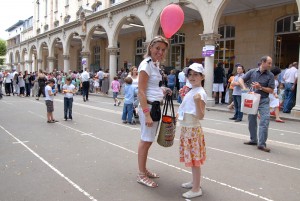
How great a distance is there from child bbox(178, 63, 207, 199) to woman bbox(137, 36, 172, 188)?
430 mm

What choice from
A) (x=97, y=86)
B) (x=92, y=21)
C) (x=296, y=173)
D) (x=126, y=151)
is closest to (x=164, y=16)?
(x=126, y=151)

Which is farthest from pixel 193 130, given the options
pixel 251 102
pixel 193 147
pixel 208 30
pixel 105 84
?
pixel 105 84

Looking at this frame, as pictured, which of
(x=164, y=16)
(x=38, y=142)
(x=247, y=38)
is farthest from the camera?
(x=247, y=38)

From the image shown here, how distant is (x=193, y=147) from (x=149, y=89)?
967mm

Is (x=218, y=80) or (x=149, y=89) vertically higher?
(x=218, y=80)

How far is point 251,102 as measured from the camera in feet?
20.3

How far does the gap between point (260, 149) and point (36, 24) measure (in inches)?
1662

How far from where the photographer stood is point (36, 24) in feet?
139

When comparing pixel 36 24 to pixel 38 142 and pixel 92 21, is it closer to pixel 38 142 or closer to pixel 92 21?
pixel 92 21

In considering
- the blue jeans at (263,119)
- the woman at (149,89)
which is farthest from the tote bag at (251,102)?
the woman at (149,89)

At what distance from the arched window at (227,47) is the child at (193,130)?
53.0 feet

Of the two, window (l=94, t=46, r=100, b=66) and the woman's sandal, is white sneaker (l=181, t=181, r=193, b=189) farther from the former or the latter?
window (l=94, t=46, r=100, b=66)

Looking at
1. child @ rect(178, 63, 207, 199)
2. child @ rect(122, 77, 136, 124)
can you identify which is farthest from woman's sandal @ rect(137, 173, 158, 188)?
child @ rect(122, 77, 136, 124)

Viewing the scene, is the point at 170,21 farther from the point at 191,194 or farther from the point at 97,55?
the point at 97,55
